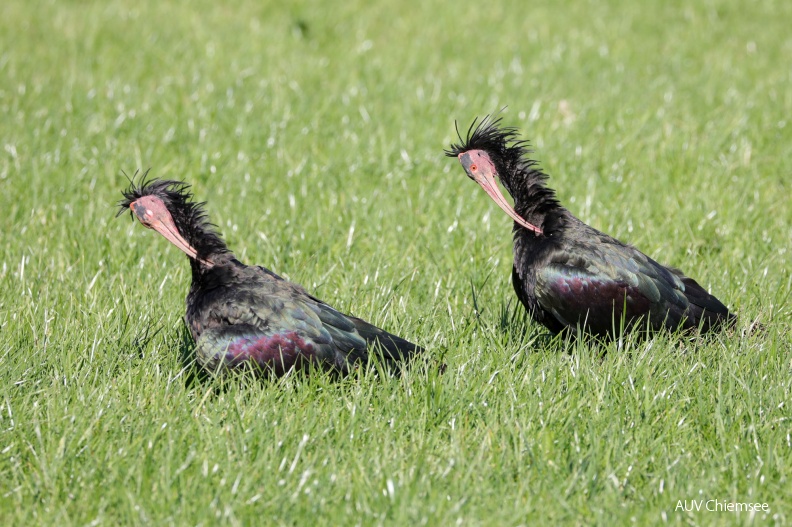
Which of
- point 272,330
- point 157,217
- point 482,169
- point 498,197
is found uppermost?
point 482,169

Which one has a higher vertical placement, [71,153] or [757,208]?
[757,208]

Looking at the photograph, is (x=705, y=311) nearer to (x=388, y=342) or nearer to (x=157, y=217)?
(x=388, y=342)

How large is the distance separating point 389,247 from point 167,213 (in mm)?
1780

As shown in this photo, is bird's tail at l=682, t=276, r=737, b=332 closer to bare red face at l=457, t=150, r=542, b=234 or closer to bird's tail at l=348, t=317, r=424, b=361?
bare red face at l=457, t=150, r=542, b=234

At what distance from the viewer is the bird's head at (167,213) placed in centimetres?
470

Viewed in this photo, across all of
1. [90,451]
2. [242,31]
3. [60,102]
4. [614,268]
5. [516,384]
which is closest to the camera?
[90,451]

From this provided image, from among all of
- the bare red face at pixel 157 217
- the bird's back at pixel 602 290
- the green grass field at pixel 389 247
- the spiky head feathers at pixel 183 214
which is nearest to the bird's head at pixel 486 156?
the bird's back at pixel 602 290

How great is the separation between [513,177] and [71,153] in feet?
13.3

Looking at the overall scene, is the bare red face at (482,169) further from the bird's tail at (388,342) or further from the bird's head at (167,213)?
the bird's head at (167,213)

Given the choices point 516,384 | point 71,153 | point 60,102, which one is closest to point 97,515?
point 516,384

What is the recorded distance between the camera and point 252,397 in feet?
13.4

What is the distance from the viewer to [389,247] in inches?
241

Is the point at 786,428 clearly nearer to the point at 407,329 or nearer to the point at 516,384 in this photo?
the point at 516,384

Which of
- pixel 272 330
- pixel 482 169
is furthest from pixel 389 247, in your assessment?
pixel 272 330
